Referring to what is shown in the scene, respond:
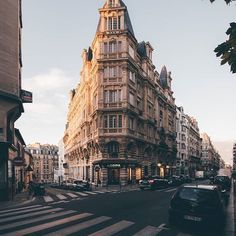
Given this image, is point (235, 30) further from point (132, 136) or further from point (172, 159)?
point (172, 159)

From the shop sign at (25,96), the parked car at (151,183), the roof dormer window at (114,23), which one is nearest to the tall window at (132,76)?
the roof dormer window at (114,23)

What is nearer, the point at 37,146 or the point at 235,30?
the point at 235,30

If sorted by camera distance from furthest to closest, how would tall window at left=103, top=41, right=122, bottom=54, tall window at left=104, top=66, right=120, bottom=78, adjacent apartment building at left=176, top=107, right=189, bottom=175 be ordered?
adjacent apartment building at left=176, top=107, right=189, bottom=175, tall window at left=103, top=41, right=122, bottom=54, tall window at left=104, top=66, right=120, bottom=78

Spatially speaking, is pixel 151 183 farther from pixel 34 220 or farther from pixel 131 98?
pixel 34 220

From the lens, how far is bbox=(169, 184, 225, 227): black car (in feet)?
34.2

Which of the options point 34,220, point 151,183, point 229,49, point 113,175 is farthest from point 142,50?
point 229,49

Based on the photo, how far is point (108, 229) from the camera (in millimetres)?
10945

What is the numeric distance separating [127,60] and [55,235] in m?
35.7

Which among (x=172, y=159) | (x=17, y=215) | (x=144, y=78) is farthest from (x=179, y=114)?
(x=17, y=215)

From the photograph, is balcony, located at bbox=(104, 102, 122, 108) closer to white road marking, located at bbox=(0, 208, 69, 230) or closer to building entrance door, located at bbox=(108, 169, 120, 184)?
building entrance door, located at bbox=(108, 169, 120, 184)

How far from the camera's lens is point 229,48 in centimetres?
539

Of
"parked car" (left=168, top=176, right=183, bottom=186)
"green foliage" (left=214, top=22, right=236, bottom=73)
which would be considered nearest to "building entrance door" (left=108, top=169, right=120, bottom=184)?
"parked car" (left=168, top=176, right=183, bottom=186)

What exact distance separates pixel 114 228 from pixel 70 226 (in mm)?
1605

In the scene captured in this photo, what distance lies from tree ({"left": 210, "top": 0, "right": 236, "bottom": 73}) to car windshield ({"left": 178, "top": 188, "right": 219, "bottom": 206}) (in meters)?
6.33
